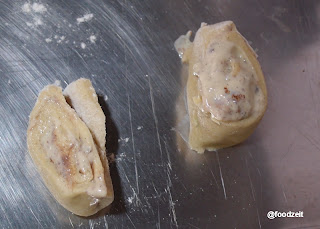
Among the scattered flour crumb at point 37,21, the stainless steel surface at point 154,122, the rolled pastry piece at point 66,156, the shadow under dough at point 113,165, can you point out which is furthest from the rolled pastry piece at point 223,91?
the scattered flour crumb at point 37,21

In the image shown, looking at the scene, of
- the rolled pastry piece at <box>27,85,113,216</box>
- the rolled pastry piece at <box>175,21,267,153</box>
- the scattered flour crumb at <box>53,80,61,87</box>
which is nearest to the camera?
the rolled pastry piece at <box>27,85,113,216</box>

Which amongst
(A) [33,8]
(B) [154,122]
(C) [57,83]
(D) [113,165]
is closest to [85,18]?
(A) [33,8]

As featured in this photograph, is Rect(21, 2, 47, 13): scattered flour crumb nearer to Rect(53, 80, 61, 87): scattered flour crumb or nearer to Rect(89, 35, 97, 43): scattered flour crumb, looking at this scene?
Rect(89, 35, 97, 43): scattered flour crumb

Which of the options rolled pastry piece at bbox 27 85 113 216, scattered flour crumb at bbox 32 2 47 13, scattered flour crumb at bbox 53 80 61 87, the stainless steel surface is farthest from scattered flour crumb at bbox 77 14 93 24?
rolled pastry piece at bbox 27 85 113 216

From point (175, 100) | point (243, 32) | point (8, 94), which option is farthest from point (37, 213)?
point (243, 32)

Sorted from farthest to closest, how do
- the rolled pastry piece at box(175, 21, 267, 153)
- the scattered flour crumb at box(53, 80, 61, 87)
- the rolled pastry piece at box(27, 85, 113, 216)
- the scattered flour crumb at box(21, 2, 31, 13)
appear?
the scattered flour crumb at box(21, 2, 31, 13)
the scattered flour crumb at box(53, 80, 61, 87)
the rolled pastry piece at box(175, 21, 267, 153)
the rolled pastry piece at box(27, 85, 113, 216)

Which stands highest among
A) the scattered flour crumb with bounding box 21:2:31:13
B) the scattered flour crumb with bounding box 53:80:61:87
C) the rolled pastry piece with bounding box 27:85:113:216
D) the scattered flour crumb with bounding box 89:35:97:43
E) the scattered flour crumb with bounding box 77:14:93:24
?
the scattered flour crumb with bounding box 21:2:31:13
